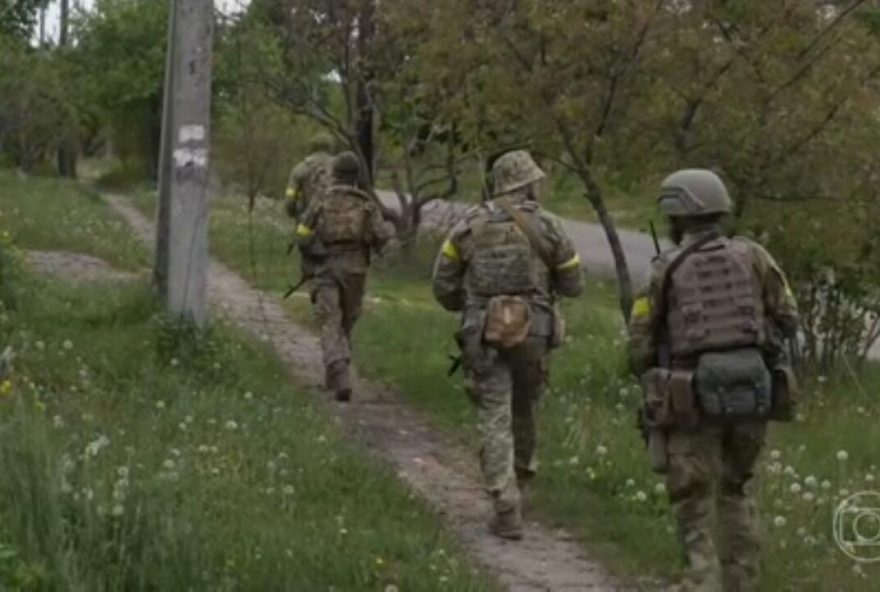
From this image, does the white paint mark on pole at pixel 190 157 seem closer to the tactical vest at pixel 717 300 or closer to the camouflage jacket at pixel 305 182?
the camouflage jacket at pixel 305 182

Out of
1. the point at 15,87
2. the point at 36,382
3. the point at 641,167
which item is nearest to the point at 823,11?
the point at 641,167

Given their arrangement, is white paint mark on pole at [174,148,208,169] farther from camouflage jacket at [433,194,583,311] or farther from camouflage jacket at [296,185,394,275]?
camouflage jacket at [433,194,583,311]

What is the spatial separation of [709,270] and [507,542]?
7.25 ft

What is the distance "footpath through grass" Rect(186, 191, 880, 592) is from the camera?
355 inches

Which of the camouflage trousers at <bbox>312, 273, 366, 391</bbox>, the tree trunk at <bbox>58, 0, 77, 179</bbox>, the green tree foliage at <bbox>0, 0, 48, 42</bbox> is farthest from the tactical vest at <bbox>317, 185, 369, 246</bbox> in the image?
the tree trunk at <bbox>58, 0, 77, 179</bbox>

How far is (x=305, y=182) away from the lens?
14844 millimetres

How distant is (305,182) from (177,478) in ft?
23.7

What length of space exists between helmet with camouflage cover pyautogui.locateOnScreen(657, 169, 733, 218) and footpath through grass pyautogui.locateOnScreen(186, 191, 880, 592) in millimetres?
1711

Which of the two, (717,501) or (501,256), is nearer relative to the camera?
(717,501)

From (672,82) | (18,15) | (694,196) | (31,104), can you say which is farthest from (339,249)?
(31,104)

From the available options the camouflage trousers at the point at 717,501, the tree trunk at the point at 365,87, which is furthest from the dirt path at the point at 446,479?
the tree trunk at the point at 365,87

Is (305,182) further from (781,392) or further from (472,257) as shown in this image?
(781,392)

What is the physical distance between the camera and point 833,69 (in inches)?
520

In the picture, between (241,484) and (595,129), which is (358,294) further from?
(241,484)
